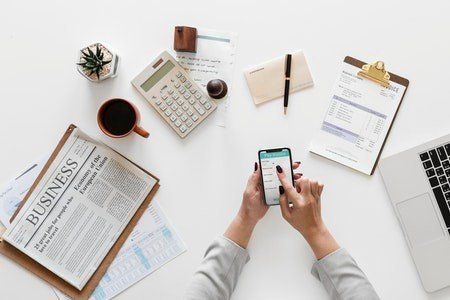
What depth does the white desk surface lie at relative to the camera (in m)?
1.09

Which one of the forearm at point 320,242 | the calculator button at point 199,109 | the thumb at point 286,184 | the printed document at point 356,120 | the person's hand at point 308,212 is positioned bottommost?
the forearm at point 320,242

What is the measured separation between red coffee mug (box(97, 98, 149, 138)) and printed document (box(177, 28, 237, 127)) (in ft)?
0.54

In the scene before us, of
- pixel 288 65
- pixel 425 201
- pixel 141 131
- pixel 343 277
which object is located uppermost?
pixel 288 65

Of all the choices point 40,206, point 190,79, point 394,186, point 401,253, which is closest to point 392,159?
point 394,186

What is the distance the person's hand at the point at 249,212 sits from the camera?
106cm

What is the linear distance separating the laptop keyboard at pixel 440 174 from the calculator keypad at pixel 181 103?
517 mm

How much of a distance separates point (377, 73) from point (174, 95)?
0.48 metres

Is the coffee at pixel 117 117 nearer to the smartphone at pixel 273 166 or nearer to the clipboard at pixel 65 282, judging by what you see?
the clipboard at pixel 65 282

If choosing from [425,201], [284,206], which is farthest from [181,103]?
[425,201]

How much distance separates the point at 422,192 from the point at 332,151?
0.23 m

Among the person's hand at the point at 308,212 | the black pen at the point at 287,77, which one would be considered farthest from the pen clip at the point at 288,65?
the person's hand at the point at 308,212

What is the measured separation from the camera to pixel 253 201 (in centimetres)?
106

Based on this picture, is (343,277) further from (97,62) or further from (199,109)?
(97,62)

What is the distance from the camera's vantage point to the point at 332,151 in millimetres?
1103
